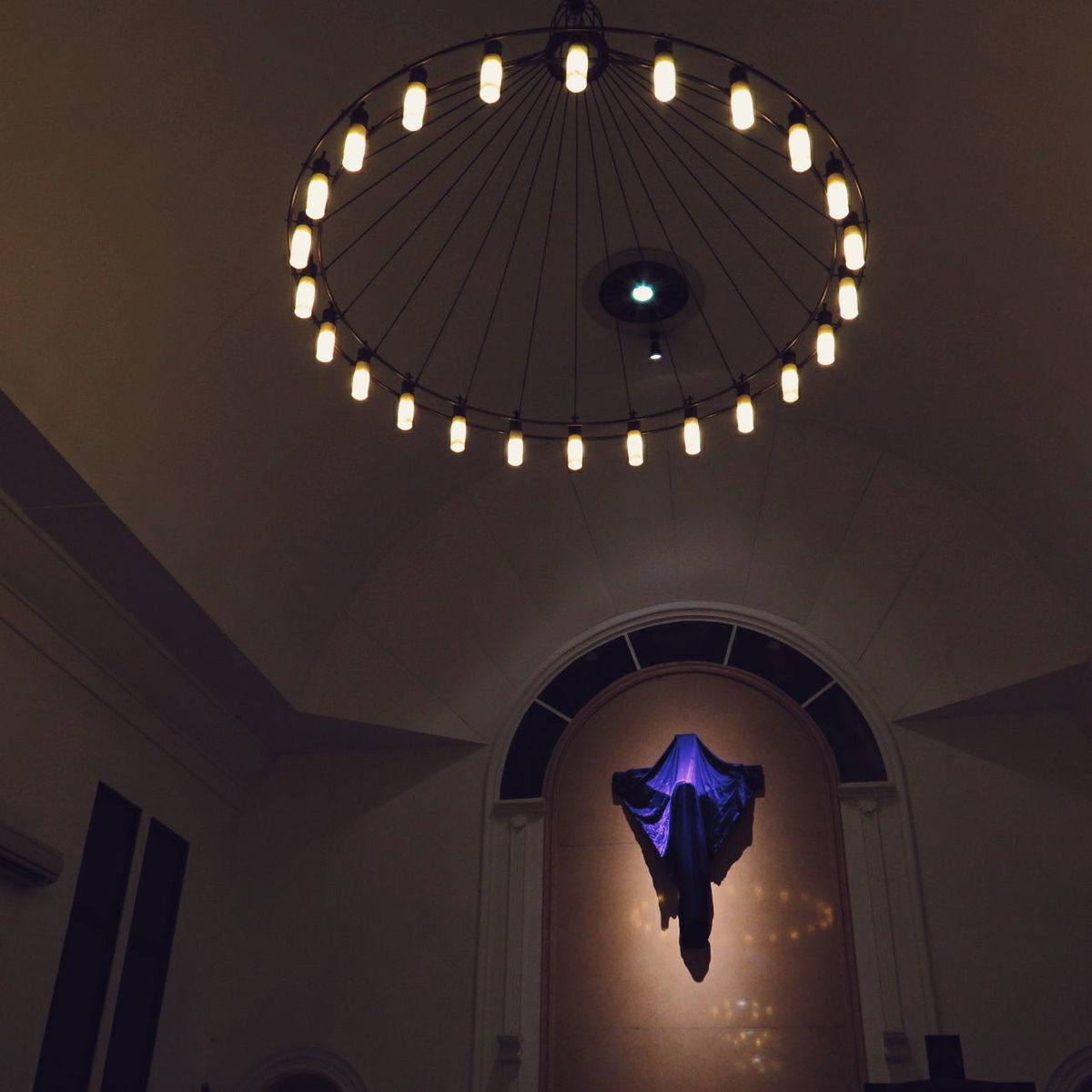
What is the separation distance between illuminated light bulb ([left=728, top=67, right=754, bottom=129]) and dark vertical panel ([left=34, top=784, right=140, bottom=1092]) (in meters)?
5.60

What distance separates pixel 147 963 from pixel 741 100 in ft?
21.7

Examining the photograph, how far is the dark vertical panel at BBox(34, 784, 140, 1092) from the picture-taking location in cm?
691

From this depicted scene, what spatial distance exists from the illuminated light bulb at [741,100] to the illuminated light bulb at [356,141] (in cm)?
155

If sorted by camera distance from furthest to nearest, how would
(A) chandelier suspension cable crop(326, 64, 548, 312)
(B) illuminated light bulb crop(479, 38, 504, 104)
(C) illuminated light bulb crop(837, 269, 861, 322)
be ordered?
1. (A) chandelier suspension cable crop(326, 64, 548, 312)
2. (C) illuminated light bulb crop(837, 269, 861, 322)
3. (B) illuminated light bulb crop(479, 38, 504, 104)

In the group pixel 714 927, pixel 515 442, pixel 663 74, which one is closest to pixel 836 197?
pixel 663 74

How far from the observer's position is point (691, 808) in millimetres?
8398

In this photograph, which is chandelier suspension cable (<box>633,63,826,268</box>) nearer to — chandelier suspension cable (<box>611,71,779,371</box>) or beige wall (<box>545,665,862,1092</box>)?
chandelier suspension cable (<box>611,71,779,371</box>)

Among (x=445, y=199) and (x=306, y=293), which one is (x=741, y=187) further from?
(x=306, y=293)

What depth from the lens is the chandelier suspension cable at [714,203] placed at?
21.7 feet

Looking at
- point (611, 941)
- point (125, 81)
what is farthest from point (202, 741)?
point (125, 81)

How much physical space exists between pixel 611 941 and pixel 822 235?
4.92 meters

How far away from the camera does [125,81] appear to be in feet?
18.5

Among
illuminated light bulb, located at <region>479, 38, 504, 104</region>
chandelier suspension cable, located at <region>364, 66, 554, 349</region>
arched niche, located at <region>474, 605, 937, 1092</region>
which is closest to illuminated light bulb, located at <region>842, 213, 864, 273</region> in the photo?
illuminated light bulb, located at <region>479, 38, 504, 104</region>

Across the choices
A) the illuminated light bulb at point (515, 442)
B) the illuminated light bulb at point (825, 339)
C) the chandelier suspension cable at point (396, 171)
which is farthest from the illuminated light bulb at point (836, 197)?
the illuminated light bulb at point (515, 442)
